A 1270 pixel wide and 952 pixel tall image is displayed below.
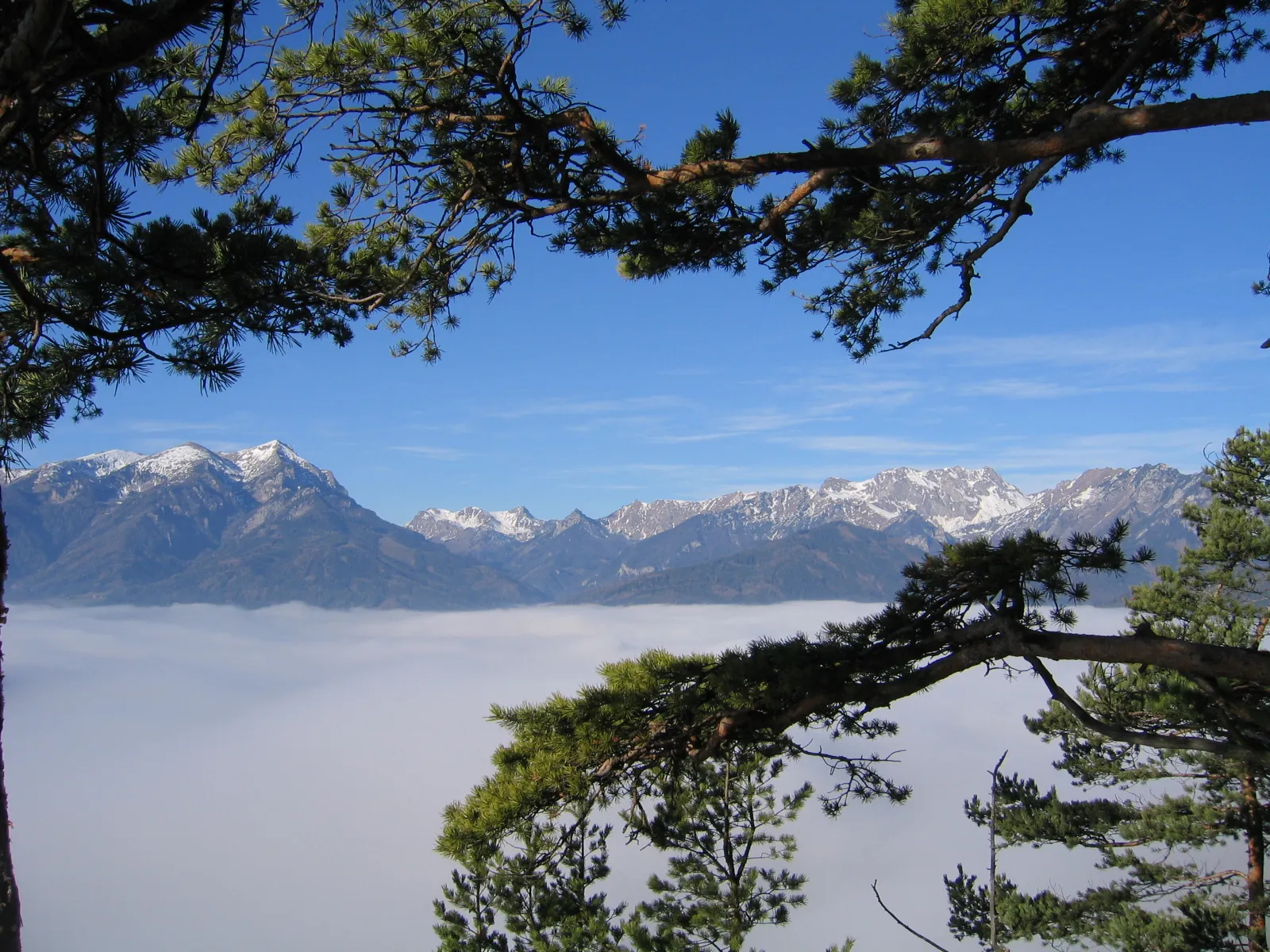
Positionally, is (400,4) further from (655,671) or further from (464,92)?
(655,671)

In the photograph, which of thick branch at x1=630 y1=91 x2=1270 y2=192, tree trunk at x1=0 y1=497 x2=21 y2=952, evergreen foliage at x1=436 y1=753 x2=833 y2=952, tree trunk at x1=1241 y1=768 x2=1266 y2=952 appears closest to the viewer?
tree trunk at x1=0 y1=497 x2=21 y2=952

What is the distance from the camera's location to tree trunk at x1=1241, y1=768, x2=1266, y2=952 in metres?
13.9

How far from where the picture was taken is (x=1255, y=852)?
14594 millimetres

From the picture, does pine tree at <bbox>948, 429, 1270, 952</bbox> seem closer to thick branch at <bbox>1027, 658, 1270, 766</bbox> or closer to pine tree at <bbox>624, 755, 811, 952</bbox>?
pine tree at <bbox>624, 755, 811, 952</bbox>

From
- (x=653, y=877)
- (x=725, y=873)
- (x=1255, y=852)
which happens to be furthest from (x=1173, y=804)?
(x=653, y=877)

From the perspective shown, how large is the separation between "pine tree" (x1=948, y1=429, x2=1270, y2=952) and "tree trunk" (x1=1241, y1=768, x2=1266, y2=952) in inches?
1.1

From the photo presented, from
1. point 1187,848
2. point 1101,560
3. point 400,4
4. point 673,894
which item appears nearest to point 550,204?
point 400,4

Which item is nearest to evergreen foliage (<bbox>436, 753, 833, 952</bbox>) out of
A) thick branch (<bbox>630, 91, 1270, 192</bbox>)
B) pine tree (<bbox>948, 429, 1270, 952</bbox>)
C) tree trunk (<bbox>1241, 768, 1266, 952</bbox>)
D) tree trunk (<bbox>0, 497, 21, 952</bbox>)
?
tree trunk (<bbox>0, 497, 21, 952</bbox>)

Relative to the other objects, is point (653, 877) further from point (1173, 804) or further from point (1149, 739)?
point (1149, 739)

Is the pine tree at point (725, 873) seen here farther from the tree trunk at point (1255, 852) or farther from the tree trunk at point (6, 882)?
the tree trunk at point (1255, 852)

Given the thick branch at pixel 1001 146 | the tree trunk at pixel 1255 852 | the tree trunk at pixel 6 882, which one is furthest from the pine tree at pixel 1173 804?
the tree trunk at pixel 6 882

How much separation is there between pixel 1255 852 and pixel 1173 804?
144cm

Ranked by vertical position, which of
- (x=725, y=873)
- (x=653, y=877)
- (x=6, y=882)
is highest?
(x=6, y=882)

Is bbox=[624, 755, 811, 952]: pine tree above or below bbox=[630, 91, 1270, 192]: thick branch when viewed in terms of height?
below
